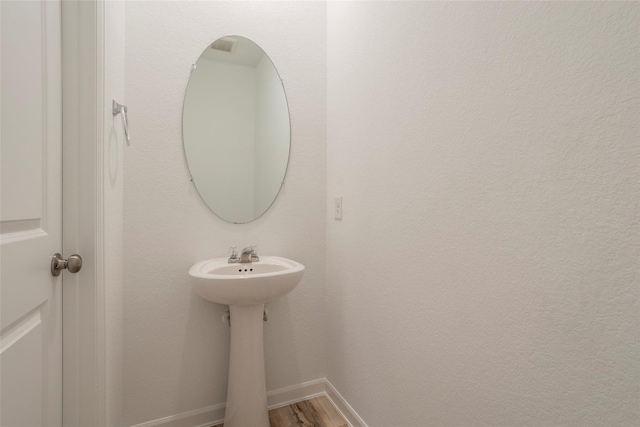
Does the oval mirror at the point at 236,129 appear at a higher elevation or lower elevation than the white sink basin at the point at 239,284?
higher

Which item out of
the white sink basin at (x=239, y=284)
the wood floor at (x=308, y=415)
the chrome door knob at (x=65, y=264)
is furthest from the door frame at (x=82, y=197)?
the wood floor at (x=308, y=415)

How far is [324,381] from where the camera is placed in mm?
1682

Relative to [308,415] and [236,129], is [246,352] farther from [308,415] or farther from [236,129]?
[236,129]

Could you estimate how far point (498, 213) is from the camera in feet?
2.50

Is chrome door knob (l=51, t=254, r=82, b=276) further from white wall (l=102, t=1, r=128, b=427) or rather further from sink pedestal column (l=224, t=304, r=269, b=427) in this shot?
sink pedestal column (l=224, t=304, r=269, b=427)

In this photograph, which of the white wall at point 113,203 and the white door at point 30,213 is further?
the white wall at point 113,203

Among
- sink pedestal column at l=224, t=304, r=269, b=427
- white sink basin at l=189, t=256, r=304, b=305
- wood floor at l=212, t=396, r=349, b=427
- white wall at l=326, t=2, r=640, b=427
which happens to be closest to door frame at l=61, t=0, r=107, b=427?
white sink basin at l=189, t=256, r=304, b=305

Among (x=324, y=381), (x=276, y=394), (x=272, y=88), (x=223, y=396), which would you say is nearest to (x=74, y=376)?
(x=223, y=396)

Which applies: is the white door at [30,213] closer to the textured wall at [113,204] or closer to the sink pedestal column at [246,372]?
the textured wall at [113,204]

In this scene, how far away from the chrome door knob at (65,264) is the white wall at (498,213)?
1.04 meters

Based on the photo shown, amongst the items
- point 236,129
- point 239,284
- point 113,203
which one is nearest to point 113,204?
point 113,203

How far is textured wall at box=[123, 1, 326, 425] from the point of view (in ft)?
4.32

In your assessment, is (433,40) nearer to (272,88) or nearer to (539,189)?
(539,189)

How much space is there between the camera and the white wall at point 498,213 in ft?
1.84
